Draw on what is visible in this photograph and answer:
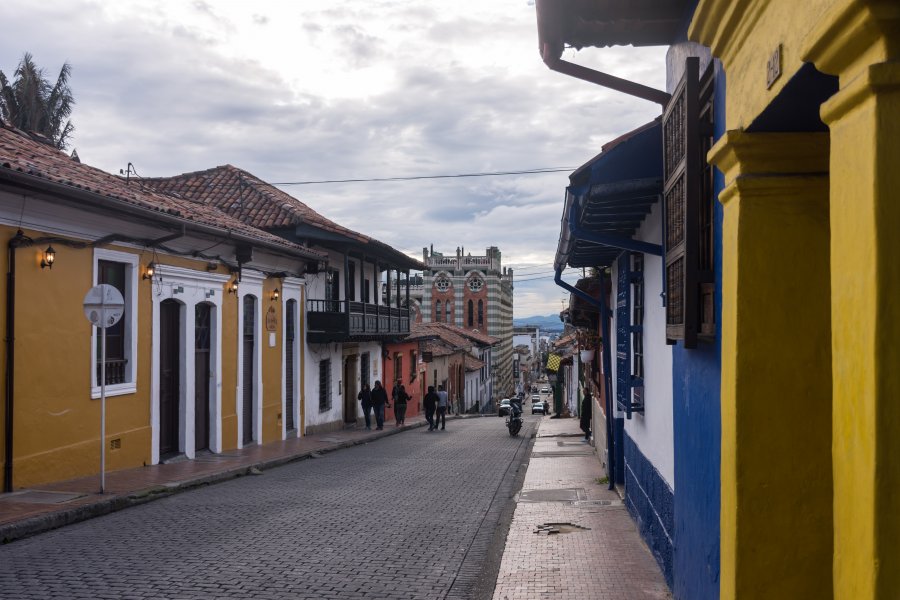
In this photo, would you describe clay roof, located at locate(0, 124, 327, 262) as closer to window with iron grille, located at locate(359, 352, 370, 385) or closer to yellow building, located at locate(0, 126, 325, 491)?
yellow building, located at locate(0, 126, 325, 491)

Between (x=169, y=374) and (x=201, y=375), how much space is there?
1350mm

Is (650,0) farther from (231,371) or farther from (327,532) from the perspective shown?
(231,371)

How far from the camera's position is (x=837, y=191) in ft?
7.84

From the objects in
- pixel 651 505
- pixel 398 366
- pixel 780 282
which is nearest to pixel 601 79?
pixel 780 282

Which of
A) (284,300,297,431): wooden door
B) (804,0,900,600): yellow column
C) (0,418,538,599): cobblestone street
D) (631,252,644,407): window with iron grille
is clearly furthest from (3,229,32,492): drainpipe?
(804,0,900,600): yellow column

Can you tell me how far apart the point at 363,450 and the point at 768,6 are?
1754 centimetres

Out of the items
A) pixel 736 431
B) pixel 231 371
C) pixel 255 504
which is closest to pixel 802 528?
pixel 736 431

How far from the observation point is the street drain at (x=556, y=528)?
371 inches

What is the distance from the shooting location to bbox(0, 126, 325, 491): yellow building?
11273mm

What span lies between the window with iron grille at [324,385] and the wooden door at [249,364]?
187 inches

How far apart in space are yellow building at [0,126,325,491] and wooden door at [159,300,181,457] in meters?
0.03

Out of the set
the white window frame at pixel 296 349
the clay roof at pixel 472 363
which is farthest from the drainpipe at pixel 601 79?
the clay roof at pixel 472 363

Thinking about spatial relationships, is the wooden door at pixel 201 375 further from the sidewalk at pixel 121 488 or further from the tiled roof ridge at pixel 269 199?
the tiled roof ridge at pixel 269 199

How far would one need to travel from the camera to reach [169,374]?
51.9 feet
